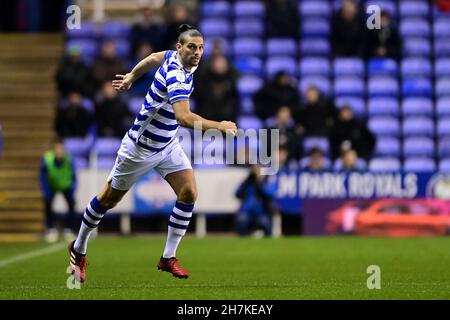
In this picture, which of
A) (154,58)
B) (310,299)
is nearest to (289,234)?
(154,58)

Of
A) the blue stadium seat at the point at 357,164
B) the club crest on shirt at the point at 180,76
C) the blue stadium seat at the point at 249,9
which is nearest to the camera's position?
the club crest on shirt at the point at 180,76

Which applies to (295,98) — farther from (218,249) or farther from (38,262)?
(38,262)

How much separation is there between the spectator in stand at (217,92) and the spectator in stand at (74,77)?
7.41 ft

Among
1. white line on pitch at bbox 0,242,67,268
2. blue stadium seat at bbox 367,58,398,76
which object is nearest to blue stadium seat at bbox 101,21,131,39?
blue stadium seat at bbox 367,58,398,76

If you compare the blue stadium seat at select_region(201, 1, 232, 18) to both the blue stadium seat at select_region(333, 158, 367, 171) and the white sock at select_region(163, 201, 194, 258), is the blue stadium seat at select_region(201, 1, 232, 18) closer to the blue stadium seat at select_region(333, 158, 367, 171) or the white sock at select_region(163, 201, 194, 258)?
the blue stadium seat at select_region(333, 158, 367, 171)

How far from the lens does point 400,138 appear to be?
2072cm

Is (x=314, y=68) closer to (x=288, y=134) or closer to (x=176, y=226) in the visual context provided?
(x=288, y=134)

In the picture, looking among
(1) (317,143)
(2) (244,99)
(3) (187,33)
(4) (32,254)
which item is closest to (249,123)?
(2) (244,99)

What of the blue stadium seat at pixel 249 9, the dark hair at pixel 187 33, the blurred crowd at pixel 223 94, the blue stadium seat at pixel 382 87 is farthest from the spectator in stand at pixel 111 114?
the dark hair at pixel 187 33

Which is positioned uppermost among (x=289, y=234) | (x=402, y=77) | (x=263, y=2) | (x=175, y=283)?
(x=263, y=2)

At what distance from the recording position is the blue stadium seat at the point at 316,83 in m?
21.1

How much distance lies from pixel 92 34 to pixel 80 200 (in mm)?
5164

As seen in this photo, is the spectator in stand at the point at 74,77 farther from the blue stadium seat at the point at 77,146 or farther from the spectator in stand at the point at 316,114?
the spectator in stand at the point at 316,114

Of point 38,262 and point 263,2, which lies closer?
point 38,262
